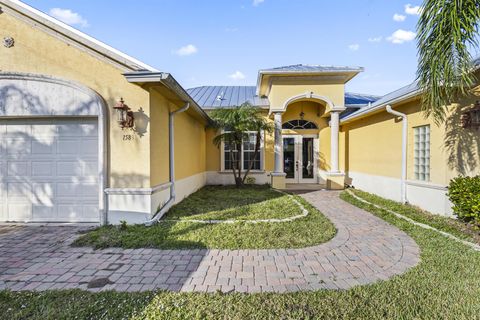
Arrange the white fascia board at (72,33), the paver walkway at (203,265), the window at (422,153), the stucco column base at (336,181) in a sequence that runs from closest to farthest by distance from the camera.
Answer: the paver walkway at (203,265) < the white fascia board at (72,33) < the window at (422,153) < the stucco column base at (336,181)

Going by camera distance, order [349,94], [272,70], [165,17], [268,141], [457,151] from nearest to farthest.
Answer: [457,151]
[165,17]
[272,70]
[268,141]
[349,94]

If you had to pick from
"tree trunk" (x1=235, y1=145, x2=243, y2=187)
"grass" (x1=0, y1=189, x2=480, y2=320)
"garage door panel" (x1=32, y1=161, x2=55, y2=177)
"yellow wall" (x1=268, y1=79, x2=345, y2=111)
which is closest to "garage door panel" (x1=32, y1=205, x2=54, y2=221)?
"garage door panel" (x1=32, y1=161, x2=55, y2=177)

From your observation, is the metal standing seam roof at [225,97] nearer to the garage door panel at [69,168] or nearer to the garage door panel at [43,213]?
the garage door panel at [69,168]

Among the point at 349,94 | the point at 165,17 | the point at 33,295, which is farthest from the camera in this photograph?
the point at 349,94

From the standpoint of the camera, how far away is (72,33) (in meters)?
5.54

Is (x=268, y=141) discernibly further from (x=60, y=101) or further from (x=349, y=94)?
(x=60, y=101)

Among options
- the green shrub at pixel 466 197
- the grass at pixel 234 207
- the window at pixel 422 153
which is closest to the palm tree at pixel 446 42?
the green shrub at pixel 466 197

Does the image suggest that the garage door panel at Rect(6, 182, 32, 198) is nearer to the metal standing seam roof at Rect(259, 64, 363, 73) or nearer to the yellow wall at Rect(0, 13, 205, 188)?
the yellow wall at Rect(0, 13, 205, 188)

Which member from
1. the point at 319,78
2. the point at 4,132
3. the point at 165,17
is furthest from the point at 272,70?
the point at 4,132

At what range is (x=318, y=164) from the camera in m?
12.6

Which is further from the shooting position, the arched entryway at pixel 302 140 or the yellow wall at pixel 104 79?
the arched entryway at pixel 302 140

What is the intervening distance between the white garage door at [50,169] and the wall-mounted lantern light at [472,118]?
891cm

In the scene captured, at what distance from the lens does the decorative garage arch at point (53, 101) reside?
5.62 m

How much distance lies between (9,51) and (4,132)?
1.91 metres
